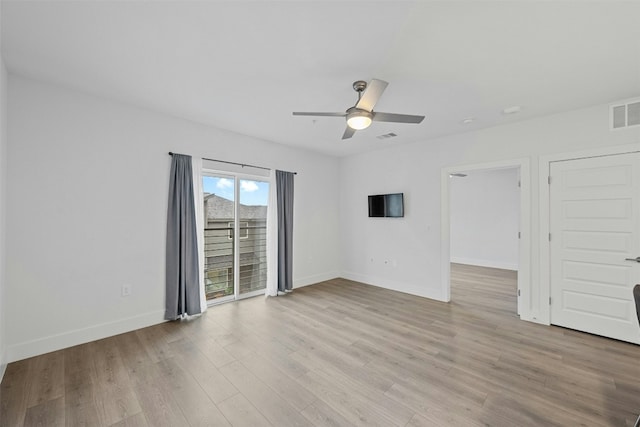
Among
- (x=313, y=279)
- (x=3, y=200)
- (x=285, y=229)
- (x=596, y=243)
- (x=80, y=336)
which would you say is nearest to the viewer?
(x=3, y=200)

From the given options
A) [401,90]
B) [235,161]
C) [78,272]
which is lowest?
[78,272]

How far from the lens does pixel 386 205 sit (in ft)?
16.2

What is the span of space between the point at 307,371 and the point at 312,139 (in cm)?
341

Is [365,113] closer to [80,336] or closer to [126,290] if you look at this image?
[126,290]

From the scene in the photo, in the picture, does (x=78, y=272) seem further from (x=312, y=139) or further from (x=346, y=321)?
(x=312, y=139)

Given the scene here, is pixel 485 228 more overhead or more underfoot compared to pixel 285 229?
more underfoot

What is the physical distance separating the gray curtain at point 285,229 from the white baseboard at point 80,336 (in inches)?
75.3

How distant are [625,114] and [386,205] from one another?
3.10 metres

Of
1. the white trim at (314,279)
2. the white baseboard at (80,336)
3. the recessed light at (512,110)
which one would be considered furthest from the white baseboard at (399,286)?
the white baseboard at (80,336)

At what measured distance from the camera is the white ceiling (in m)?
1.67

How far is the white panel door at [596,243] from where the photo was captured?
2852mm

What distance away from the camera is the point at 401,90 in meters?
2.69

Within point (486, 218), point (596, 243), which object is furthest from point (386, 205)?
point (486, 218)

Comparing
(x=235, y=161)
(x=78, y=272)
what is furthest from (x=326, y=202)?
(x=78, y=272)
